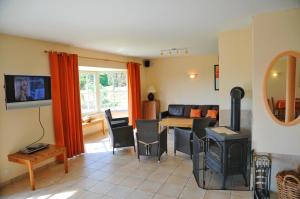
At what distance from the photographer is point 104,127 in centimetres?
662

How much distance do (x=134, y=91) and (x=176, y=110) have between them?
5.04 ft

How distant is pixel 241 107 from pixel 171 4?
2.23m

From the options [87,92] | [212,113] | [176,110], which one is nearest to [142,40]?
[87,92]

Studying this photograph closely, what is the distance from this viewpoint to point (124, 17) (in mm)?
2670

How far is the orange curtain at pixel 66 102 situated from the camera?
4086mm

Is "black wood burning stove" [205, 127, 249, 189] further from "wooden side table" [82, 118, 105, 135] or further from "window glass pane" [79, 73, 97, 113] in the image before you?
"window glass pane" [79, 73, 97, 113]

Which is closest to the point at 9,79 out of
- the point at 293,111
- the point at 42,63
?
the point at 42,63

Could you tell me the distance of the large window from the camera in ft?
20.8

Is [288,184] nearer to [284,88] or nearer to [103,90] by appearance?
[284,88]

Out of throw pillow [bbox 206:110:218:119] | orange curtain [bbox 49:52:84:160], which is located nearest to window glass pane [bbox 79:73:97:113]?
orange curtain [bbox 49:52:84:160]

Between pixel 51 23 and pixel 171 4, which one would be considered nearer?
pixel 171 4

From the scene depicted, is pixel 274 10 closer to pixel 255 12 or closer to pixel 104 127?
pixel 255 12

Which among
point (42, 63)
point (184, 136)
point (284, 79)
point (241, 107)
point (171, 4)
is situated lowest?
point (184, 136)

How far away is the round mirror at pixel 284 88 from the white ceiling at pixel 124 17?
64 cm
